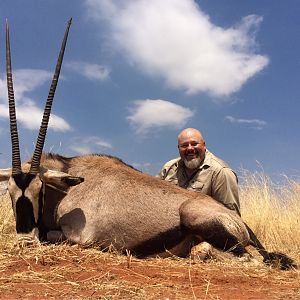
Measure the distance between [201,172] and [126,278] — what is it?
3.33 meters

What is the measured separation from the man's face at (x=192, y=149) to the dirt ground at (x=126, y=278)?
215cm

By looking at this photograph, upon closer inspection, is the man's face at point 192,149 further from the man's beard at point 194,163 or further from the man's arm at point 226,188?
the man's arm at point 226,188

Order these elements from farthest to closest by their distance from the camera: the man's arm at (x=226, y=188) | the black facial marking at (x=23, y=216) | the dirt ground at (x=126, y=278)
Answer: the man's arm at (x=226, y=188) < the black facial marking at (x=23, y=216) < the dirt ground at (x=126, y=278)

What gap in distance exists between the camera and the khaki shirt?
6.83 meters

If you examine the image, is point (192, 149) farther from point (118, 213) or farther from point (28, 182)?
point (28, 182)

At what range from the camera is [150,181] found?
5922 mm

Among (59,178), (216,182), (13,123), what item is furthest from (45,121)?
(216,182)

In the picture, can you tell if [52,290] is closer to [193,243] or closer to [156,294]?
[156,294]

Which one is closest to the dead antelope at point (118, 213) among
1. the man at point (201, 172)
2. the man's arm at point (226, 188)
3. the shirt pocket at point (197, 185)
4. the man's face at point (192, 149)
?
the man's arm at point (226, 188)

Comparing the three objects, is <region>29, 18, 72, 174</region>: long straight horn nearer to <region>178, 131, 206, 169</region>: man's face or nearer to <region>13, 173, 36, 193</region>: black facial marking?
<region>13, 173, 36, 193</region>: black facial marking

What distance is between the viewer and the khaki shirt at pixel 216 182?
6828mm

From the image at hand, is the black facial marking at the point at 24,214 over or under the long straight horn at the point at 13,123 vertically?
under

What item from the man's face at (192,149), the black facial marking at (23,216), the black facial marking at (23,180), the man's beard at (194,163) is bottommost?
the black facial marking at (23,216)

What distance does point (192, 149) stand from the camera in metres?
7.17
